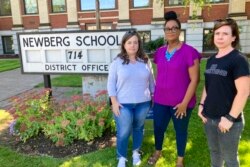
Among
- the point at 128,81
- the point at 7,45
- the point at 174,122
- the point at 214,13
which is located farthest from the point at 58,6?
the point at 174,122

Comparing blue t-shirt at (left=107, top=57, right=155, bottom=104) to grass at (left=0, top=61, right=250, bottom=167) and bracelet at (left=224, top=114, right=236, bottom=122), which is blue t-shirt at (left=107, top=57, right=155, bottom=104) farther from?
bracelet at (left=224, top=114, right=236, bottom=122)

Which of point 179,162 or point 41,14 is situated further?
point 41,14

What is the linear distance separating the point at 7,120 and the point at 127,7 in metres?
12.4

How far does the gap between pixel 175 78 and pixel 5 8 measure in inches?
739

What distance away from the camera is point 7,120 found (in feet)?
18.7

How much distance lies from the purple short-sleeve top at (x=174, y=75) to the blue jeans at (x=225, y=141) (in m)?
0.55

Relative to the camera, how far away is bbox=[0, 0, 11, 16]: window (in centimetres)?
1881

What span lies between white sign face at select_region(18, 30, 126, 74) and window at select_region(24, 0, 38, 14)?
14.4m

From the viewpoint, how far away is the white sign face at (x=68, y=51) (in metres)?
4.67

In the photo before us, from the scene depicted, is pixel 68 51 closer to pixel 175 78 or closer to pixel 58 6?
pixel 175 78

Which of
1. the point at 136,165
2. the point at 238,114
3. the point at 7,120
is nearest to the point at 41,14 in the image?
the point at 7,120

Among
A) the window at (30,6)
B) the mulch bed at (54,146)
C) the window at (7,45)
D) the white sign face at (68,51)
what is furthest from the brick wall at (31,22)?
the mulch bed at (54,146)

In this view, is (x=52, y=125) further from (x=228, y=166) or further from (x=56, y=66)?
(x=228, y=166)

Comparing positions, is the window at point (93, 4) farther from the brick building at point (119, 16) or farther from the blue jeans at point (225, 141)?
the blue jeans at point (225, 141)
